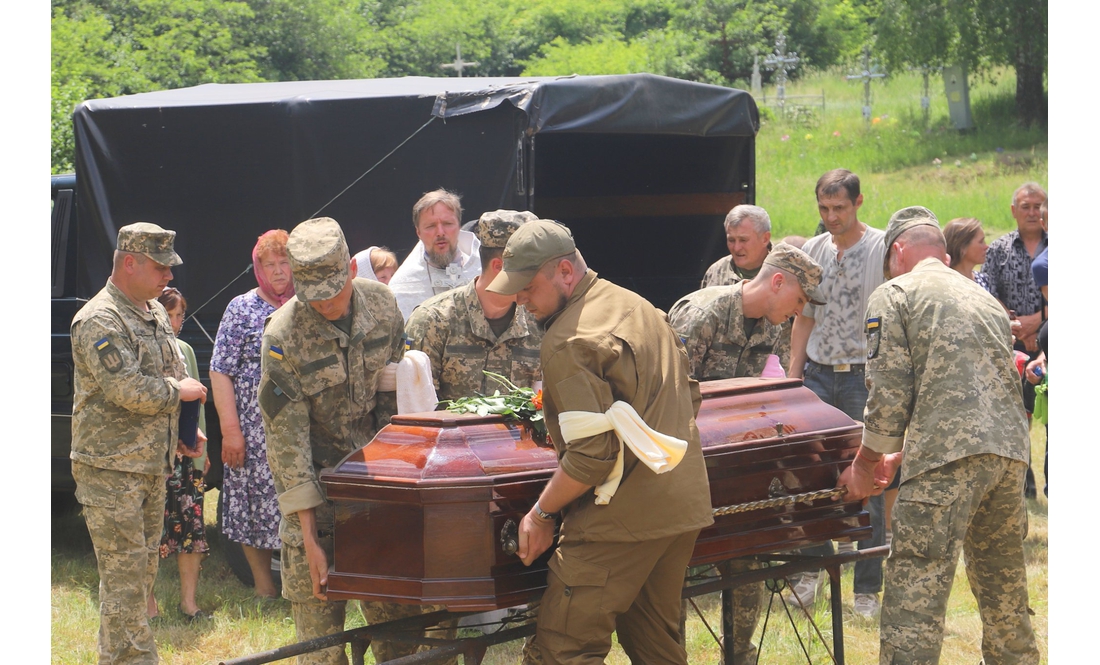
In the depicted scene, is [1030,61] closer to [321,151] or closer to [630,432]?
[321,151]

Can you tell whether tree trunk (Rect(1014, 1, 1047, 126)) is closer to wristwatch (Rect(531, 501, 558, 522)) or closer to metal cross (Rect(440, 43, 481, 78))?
metal cross (Rect(440, 43, 481, 78))

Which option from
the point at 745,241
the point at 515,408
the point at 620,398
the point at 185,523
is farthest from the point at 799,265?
the point at 185,523

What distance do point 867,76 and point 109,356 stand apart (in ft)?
85.7

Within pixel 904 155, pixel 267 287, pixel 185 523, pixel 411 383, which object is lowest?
pixel 185 523

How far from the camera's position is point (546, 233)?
2967 millimetres

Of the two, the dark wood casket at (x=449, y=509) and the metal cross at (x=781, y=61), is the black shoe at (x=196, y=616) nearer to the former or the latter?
the dark wood casket at (x=449, y=509)

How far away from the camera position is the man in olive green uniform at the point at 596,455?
9.37 feet

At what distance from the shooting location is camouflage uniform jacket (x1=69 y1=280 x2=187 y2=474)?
4.09 m

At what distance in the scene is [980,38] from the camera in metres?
23.3

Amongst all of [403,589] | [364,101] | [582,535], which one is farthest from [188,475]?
[582,535]

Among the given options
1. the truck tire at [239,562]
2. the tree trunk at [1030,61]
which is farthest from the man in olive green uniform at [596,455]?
the tree trunk at [1030,61]

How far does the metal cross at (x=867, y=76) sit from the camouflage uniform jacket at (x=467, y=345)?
2203 cm

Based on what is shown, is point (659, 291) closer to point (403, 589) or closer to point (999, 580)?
point (999, 580)

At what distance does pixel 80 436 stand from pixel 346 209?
2.12m
